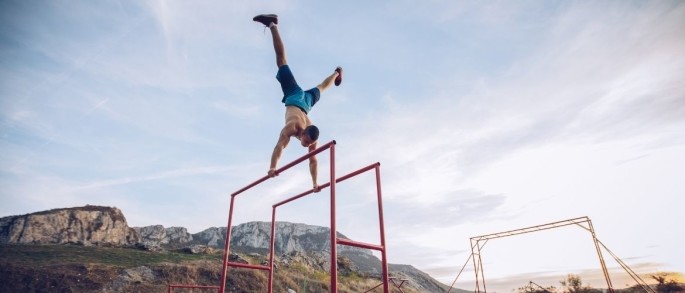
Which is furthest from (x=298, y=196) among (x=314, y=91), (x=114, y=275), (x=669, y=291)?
(x=669, y=291)

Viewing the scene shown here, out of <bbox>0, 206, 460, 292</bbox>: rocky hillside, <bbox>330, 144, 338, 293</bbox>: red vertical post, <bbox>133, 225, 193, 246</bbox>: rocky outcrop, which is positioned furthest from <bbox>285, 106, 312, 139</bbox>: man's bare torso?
<bbox>133, 225, 193, 246</bbox>: rocky outcrop

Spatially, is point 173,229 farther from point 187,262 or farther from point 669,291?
point 669,291

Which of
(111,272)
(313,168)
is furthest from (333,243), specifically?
(111,272)

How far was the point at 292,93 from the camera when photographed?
14.8ft

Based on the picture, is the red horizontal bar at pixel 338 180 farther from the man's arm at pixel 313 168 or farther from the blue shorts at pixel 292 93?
the blue shorts at pixel 292 93

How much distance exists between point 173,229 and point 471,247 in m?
67.3

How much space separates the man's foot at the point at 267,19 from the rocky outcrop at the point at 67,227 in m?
44.0

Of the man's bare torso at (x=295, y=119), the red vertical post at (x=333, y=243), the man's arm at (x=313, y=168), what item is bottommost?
the red vertical post at (x=333, y=243)

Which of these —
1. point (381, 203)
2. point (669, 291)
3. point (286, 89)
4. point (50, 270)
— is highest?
point (286, 89)

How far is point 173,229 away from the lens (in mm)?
67062

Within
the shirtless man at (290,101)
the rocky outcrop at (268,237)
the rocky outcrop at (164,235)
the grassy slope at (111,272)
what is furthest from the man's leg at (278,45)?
the rocky outcrop at (268,237)

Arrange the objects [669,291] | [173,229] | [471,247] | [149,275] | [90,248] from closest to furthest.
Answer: [471,247], [669,291], [149,275], [90,248], [173,229]

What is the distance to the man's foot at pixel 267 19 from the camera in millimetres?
4595

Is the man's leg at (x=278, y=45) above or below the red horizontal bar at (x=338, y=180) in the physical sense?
above
